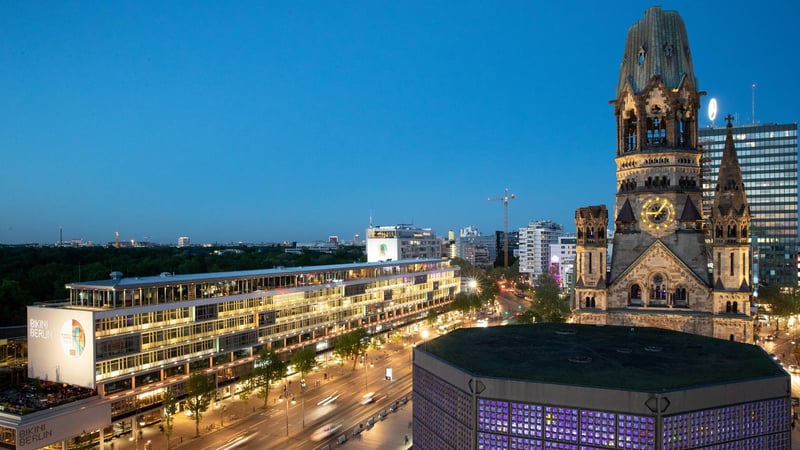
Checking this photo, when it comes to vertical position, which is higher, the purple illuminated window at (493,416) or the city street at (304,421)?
the purple illuminated window at (493,416)

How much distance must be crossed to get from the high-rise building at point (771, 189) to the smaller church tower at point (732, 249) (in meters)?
104

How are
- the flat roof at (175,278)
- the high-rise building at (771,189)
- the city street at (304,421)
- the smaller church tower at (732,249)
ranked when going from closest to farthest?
the city street at (304,421), the smaller church tower at (732,249), the flat roof at (175,278), the high-rise building at (771,189)

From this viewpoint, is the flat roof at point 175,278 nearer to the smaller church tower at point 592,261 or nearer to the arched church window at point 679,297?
the smaller church tower at point 592,261

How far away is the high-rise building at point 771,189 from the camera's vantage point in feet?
509

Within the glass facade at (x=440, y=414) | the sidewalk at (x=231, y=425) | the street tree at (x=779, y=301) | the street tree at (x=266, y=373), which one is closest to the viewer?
the glass facade at (x=440, y=414)

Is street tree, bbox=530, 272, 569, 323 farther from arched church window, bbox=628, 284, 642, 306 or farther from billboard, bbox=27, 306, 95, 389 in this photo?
billboard, bbox=27, 306, 95, 389

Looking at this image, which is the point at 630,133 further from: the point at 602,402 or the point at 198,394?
the point at 198,394

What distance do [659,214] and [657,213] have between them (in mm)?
274

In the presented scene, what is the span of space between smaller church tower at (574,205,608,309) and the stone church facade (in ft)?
0.40

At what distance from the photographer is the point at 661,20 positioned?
68.2m

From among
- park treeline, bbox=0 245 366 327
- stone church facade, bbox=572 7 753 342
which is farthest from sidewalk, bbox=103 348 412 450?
park treeline, bbox=0 245 366 327

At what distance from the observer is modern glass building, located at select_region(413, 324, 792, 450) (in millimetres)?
27719

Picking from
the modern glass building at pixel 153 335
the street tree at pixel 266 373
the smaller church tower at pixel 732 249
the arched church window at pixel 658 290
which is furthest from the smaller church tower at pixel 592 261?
the modern glass building at pixel 153 335

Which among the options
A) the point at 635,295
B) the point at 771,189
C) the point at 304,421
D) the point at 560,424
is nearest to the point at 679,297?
the point at 635,295
